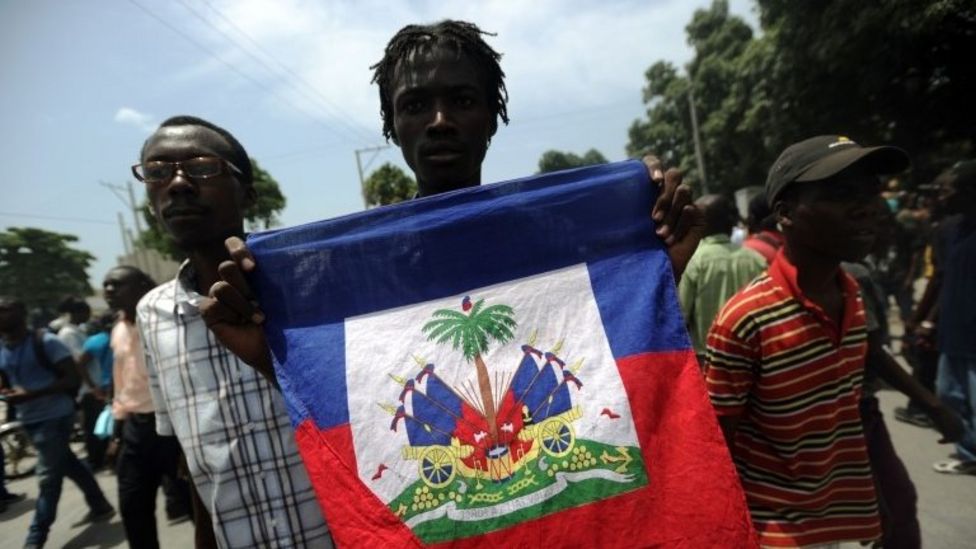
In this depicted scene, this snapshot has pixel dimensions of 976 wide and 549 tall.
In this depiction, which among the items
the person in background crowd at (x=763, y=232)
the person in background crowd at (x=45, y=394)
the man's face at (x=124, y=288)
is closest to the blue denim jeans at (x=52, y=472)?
the person in background crowd at (x=45, y=394)

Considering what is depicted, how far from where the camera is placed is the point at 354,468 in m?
1.26

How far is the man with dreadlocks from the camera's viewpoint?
136 centimetres

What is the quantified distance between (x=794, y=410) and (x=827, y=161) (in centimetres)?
82

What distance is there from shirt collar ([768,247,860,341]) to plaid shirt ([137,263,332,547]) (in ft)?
5.41

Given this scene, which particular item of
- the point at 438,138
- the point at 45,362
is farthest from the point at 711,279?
the point at 45,362

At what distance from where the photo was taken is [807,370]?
1.83 metres

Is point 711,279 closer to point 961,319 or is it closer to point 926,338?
point 961,319

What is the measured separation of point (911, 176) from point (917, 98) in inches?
109

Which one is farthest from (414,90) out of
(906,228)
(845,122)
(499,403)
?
(845,122)

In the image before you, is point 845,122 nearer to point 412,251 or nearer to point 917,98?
point 917,98

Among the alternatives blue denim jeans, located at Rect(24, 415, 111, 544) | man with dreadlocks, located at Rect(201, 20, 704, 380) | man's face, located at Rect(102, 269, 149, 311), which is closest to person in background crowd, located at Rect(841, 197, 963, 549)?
man with dreadlocks, located at Rect(201, 20, 704, 380)

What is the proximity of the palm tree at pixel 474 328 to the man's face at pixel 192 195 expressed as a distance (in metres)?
0.85

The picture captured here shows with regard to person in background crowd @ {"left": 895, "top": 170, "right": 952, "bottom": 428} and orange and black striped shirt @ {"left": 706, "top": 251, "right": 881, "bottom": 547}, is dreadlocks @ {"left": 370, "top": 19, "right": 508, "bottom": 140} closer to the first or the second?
orange and black striped shirt @ {"left": 706, "top": 251, "right": 881, "bottom": 547}

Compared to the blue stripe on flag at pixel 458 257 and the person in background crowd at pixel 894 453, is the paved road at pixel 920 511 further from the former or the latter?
the blue stripe on flag at pixel 458 257
